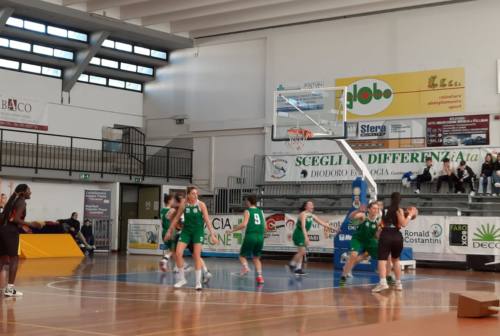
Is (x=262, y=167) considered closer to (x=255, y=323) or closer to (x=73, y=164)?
(x=73, y=164)

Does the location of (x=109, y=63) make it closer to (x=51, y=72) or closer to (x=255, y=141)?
(x=51, y=72)

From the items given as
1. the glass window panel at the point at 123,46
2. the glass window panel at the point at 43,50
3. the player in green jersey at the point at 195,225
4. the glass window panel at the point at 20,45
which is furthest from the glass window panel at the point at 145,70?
the player in green jersey at the point at 195,225

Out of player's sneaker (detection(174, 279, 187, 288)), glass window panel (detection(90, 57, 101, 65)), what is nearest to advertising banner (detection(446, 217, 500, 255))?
player's sneaker (detection(174, 279, 187, 288))

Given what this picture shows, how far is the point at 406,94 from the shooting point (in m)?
28.8

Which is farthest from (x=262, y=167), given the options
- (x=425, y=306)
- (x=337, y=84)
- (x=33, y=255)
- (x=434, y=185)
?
(x=425, y=306)

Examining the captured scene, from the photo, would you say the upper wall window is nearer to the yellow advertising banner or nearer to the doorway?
the doorway

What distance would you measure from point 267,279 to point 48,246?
11.9m

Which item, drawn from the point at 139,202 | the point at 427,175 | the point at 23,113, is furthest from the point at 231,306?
the point at 139,202

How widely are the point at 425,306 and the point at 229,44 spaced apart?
23561 mm

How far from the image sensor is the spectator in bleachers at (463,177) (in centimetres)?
2592

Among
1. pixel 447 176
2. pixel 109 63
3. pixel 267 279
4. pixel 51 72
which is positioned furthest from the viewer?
pixel 109 63

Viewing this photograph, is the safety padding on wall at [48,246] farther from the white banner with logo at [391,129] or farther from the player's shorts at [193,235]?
the player's shorts at [193,235]

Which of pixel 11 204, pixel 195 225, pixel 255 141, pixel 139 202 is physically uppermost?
pixel 255 141

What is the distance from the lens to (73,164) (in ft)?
101
